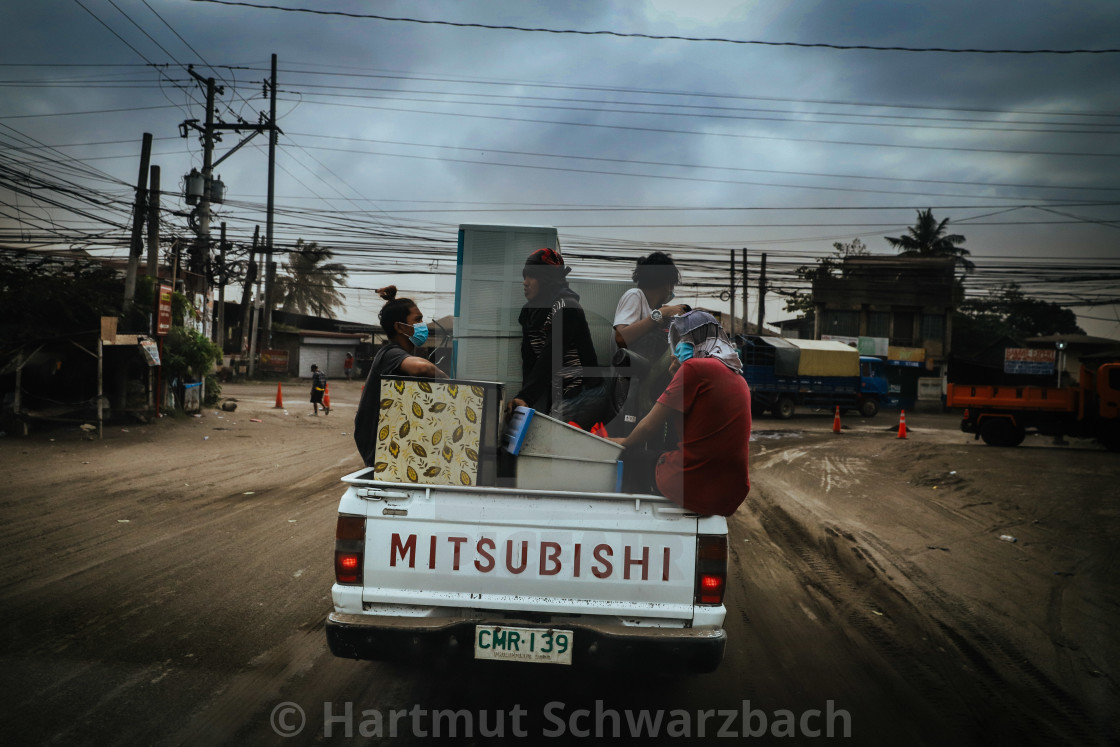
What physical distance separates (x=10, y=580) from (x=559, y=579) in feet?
14.6

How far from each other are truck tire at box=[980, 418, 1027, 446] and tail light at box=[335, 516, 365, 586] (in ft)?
61.8

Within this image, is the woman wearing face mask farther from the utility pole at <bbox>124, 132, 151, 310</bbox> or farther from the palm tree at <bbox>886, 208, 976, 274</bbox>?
the palm tree at <bbox>886, 208, 976, 274</bbox>

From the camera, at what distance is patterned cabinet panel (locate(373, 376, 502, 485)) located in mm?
3066

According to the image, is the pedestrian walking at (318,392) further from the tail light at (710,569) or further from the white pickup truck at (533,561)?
the tail light at (710,569)

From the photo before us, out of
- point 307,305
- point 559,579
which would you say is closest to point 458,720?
point 559,579

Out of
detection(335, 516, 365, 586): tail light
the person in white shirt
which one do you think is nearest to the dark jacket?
the person in white shirt

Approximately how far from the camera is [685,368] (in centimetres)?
318

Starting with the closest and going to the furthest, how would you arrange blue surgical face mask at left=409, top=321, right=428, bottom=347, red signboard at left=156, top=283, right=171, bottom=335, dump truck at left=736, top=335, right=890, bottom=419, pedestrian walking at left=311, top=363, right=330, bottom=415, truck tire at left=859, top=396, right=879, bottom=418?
1. blue surgical face mask at left=409, top=321, right=428, bottom=347
2. red signboard at left=156, top=283, right=171, bottom=335
3. pedestrian walking at left=311, top=363, right=330, bottom=415
4. dump truck at left=736, top=335, right=890, bottom=419
5. truck tire at left=859, top=396, right=879, bottom=418

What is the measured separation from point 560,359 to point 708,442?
1.42 m

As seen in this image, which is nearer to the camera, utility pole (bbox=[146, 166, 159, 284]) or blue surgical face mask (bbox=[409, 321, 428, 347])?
blue surgical face mask (bbox=[409, 321, 428, 347])

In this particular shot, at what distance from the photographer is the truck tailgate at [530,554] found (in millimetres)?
2971

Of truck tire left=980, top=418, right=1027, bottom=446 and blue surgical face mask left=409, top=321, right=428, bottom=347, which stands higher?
blue surgical face mask left=409, top=321, right=428, bottom=347

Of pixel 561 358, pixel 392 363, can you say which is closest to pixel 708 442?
pixel 561 358

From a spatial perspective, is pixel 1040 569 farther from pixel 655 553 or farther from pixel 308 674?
pixel 308 674
